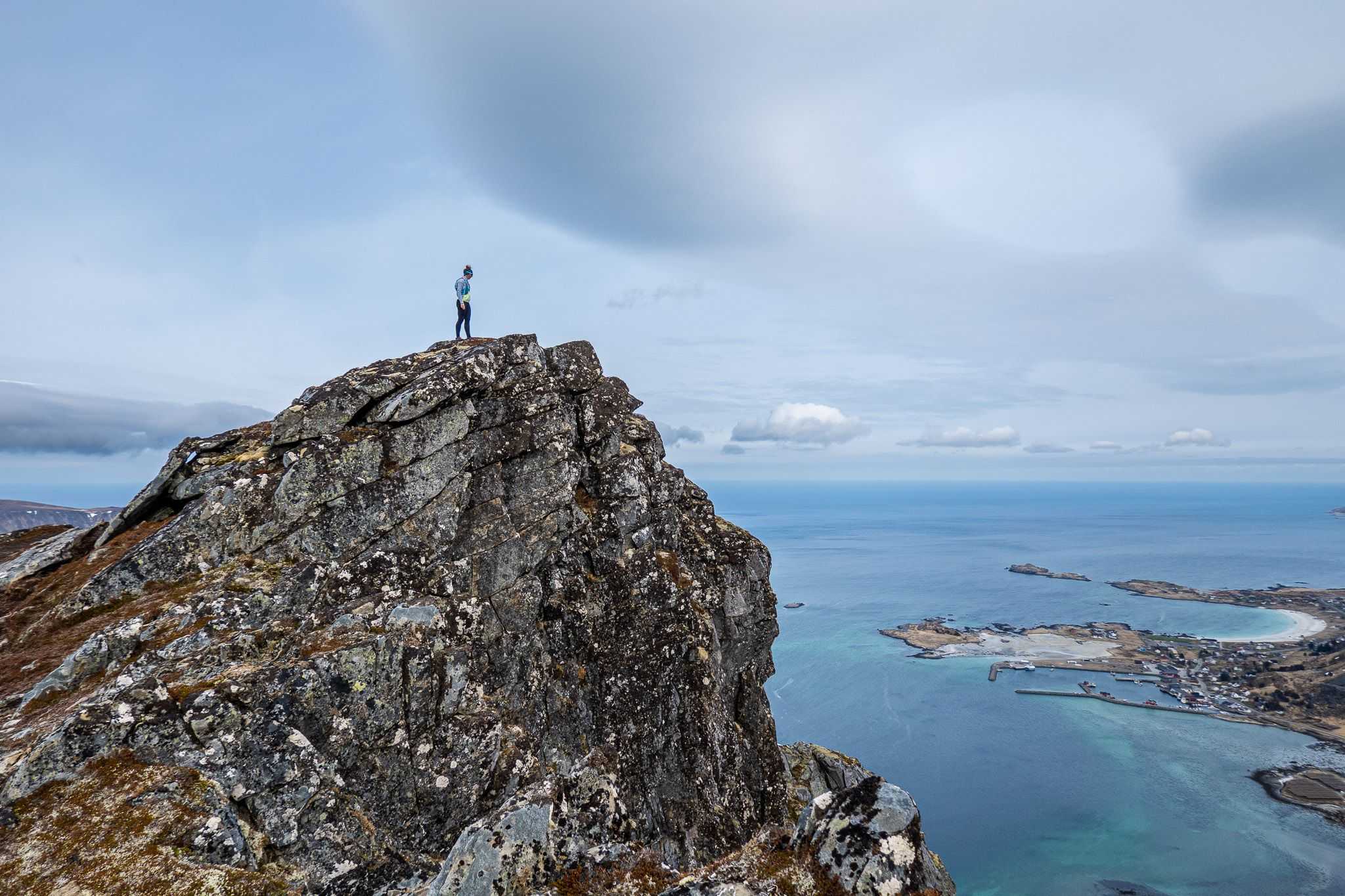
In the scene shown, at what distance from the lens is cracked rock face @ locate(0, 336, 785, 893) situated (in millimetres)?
11719

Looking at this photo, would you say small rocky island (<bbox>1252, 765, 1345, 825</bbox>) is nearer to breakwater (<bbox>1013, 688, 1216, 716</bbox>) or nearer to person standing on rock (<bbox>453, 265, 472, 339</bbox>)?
breakwater (<bbox>1013, 688, 1216, 716</bbox>)

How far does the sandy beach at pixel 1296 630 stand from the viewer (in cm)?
14062

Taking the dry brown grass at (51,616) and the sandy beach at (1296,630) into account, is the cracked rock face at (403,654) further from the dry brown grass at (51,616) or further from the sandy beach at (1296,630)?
the sandy beach at (1296,630)

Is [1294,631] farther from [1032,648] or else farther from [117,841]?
[117,841]

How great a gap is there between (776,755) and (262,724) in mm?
21971

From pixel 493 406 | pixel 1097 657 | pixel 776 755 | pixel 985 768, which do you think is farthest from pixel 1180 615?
pixel 493 406

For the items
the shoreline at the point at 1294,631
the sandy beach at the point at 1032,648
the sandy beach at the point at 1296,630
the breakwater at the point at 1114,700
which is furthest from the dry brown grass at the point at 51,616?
the sandy beach at the point at 1296,630

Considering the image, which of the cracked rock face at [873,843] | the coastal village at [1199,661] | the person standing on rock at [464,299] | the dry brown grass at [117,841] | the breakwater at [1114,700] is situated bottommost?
the breakwater at [1114,700]

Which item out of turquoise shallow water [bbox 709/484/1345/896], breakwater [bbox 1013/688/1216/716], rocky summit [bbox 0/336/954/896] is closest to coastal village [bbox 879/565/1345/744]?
breakwater [bbox 1013/688/1216/716]

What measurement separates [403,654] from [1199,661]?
16512 cm

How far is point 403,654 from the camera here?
17.2 metres

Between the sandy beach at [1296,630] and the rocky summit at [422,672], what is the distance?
16987cm

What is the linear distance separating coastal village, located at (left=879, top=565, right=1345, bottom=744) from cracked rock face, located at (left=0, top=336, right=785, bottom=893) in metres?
119

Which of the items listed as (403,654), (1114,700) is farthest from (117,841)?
(1114,700)
